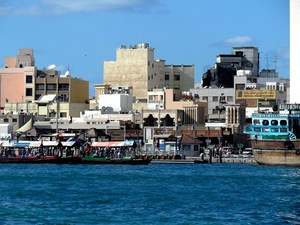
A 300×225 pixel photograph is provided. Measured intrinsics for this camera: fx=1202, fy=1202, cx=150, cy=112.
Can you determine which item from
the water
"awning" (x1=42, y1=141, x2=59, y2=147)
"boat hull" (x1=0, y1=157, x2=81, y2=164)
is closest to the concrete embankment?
"boat hull" (x1=0, y1=157, x2=81, y2=164)

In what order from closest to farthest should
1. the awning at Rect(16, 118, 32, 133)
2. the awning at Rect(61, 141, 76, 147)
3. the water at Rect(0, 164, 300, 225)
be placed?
the water at Rect(0, 164, 300, 225), the awning at Rect(61, 141, 76, 147), the awning at Rect(16, 118, 32, 133)

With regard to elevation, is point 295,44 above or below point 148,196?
above

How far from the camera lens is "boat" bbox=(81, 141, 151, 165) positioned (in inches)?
5782

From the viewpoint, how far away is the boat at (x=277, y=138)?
146 meters

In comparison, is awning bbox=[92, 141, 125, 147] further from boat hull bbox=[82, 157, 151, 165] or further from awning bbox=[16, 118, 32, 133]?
awning bbox=[16, 118, 32, 133]

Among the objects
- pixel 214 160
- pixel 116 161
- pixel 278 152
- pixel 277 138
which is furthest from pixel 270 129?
pixel 116 161

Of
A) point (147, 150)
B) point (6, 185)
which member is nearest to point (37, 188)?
point (6, 185)

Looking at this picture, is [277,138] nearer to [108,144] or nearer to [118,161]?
[118,161]

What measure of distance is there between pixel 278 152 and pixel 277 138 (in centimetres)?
196

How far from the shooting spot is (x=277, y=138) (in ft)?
484

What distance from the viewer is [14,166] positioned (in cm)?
14275

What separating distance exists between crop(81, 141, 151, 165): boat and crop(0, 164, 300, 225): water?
1438 cm

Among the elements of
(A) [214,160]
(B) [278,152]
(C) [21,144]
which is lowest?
(A) [214,160]

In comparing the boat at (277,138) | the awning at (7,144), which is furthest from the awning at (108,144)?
the boat at (277,138)
